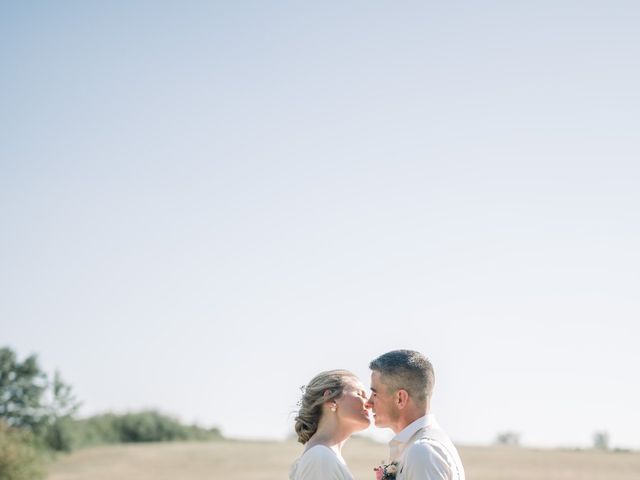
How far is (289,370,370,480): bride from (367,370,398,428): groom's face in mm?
441

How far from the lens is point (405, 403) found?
21.4 ft

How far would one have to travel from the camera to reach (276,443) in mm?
76125

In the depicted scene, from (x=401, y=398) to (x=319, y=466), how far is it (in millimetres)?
885

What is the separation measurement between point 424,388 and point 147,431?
280 feet

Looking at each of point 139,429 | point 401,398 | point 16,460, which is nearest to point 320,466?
point 401,398

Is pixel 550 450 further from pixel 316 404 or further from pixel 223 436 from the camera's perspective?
pixel 316 404

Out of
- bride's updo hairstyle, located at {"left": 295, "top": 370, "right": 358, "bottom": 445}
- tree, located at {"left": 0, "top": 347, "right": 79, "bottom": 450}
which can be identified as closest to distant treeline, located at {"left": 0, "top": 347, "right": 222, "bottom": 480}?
tree, located at {"left": 0, "top": 347, "right": 79, "bottom": 450}

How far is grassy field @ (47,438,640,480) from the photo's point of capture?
172 feet

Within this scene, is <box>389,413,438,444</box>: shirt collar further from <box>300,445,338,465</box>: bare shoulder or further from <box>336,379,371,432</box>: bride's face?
<box>336,379,371,432</box>: bride's face

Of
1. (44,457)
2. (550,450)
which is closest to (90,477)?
(44,457)

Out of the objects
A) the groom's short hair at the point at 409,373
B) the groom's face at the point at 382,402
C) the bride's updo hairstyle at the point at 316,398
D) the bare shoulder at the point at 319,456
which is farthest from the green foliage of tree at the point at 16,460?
the groom's short hair at the point at 409,373

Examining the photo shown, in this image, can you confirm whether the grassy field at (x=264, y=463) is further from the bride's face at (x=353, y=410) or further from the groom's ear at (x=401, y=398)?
the groom's ear at (x=401, y=398)

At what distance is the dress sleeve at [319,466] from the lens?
685 cm

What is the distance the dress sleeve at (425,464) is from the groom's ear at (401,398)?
0.47 m
